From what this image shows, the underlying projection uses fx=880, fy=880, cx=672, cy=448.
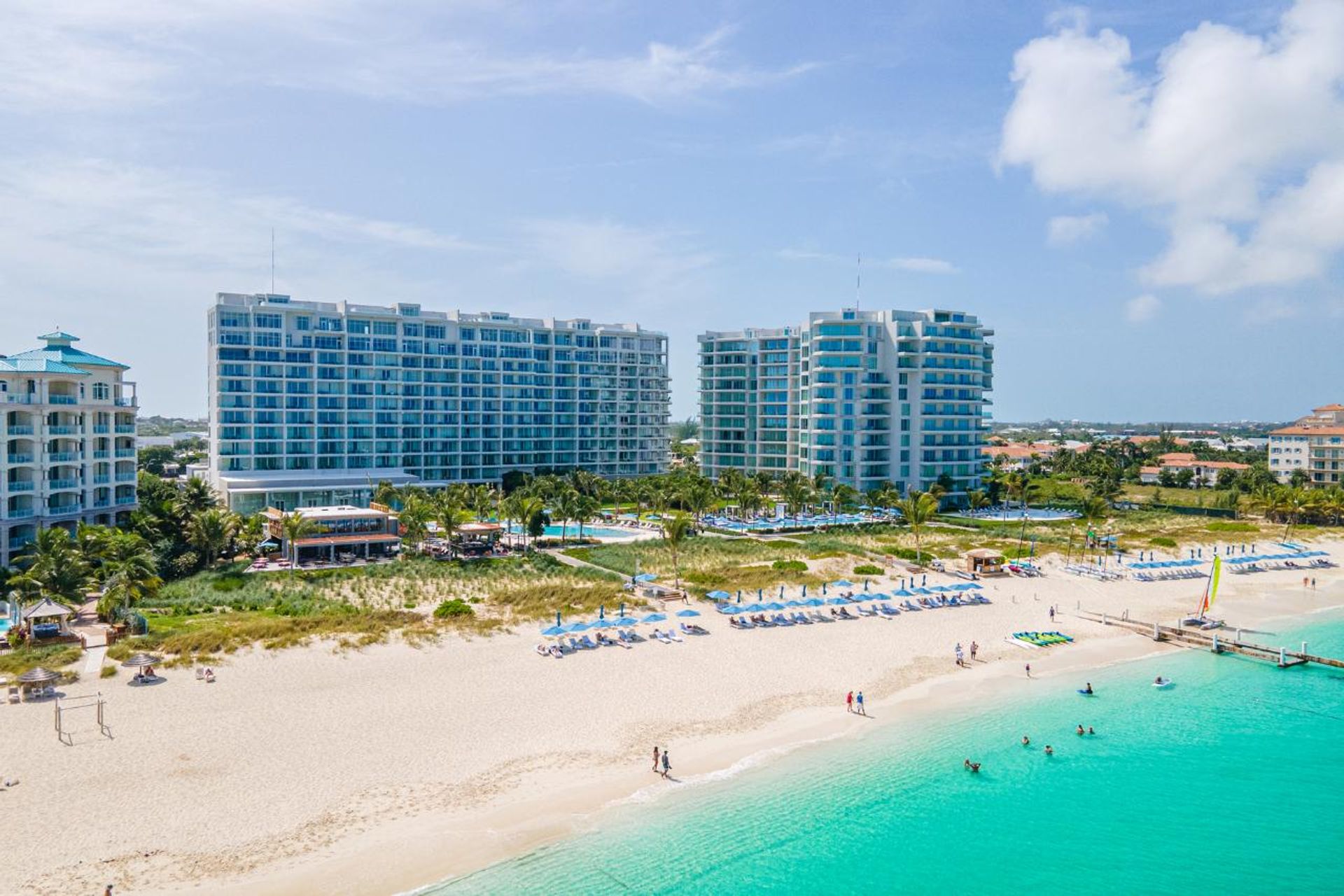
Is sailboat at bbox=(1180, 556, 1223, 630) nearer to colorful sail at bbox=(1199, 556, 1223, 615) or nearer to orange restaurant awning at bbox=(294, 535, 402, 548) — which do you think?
colorful sail at bbox=(1199, 556, 1223, 615)

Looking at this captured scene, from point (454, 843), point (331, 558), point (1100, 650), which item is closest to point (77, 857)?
point (454, 843)

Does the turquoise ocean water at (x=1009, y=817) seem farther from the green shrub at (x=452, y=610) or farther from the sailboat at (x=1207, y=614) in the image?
the green shrub at (x=452, y=610)

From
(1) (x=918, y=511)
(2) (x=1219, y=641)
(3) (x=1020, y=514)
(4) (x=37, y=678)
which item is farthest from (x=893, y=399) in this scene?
(4) (x=37, y=678)

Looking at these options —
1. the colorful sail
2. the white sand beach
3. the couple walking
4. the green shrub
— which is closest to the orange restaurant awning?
the green shrub

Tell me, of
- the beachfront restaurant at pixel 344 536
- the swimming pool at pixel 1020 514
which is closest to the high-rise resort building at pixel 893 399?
the swimming pool at pixel 1020 514

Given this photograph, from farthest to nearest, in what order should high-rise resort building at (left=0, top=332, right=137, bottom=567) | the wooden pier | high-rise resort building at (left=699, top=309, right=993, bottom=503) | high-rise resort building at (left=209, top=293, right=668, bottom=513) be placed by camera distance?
1. high-rise resort building at (left=699, top=309, right=993, bottom=503)
2. high-rise resort building at (left=209, top=293, right=668, bottom=513)
3. high-rise resort building at (left=0, top=332, right=137, bottom=567)
4. the wooden pier

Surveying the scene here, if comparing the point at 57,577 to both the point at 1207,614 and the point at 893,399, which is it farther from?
the point at 893,399
